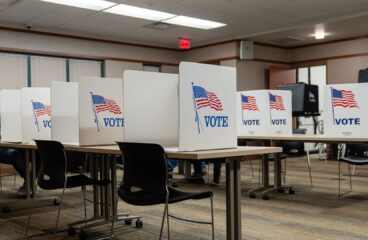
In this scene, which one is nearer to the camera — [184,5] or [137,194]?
[137,194]

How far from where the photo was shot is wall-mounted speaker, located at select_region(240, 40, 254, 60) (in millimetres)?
9062

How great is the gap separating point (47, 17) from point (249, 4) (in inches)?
131

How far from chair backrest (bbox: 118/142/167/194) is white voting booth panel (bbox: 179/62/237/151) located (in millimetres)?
174

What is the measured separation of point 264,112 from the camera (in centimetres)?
497

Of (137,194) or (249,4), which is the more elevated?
(249,4)

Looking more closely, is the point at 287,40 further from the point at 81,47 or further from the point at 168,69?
the point at 81,47

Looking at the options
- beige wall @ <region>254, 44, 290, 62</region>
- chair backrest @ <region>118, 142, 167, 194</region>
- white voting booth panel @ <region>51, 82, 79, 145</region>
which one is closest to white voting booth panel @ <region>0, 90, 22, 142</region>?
white voting booth panel @ <region>51, 82, 79, 145</region>

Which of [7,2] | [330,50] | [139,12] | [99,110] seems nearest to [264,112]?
[99,110]

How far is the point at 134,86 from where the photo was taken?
9.43 ft

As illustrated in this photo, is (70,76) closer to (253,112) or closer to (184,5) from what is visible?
(184,5)

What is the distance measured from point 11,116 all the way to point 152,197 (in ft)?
9.51

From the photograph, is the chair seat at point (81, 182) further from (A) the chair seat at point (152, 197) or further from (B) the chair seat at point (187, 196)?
(B) the chair seat at point (187, 196)

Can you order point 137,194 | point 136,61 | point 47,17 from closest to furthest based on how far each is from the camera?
1. point 137,194
2. point 47,17
3. point 136,61

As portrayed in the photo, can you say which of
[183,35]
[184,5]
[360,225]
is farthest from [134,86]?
[183,35]
